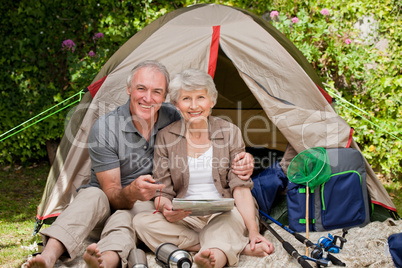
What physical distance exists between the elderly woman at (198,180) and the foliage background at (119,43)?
82.5 inches

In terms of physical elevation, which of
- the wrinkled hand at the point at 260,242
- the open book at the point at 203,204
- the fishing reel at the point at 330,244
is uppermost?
the open book at the point at 203,204

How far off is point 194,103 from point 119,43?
8.01ft

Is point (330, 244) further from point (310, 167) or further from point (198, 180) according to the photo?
point (198, 180)

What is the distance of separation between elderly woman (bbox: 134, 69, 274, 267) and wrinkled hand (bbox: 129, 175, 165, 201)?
119 mm

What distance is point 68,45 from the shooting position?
441cm

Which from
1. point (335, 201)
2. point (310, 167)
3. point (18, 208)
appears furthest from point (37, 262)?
point (18, 208)

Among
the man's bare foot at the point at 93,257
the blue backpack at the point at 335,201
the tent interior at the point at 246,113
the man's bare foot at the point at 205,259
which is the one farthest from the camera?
the tent interior at the point at 246,113

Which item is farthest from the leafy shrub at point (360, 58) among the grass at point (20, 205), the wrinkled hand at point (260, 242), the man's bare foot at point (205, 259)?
the man's bare foot at point (205, 259)

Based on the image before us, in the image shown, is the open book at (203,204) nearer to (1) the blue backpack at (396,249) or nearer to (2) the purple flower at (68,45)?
(1) the blue backpack at (396,249)

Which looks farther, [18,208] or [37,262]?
[18,208]

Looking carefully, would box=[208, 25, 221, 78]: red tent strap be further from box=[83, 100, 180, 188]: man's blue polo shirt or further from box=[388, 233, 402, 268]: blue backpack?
box=[388, 233, 402, 268]: blue backpack

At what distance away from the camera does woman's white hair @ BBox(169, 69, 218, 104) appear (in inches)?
94.0

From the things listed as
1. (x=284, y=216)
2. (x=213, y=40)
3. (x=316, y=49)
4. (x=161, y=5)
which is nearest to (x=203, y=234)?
(x=284, y=216)

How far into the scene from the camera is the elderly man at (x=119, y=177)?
2090 mm
